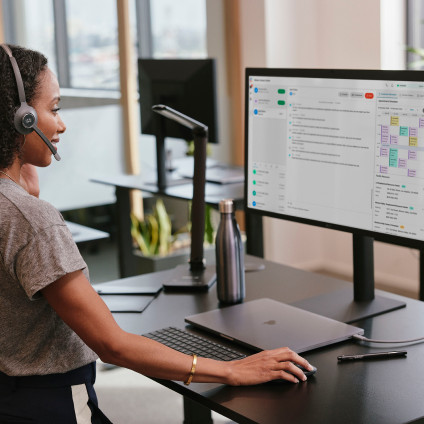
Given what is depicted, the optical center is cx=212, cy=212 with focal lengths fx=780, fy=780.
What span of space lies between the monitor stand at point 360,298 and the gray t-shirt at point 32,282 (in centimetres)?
56

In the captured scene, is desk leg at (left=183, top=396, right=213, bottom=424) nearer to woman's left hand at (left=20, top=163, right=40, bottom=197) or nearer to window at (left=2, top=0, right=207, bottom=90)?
woman's left hand at (left=20, top=163, right=40, bottom=197)

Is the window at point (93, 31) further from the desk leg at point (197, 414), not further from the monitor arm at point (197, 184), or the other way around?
the desk leg at point (197, 414)

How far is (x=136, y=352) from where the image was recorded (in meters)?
1.33

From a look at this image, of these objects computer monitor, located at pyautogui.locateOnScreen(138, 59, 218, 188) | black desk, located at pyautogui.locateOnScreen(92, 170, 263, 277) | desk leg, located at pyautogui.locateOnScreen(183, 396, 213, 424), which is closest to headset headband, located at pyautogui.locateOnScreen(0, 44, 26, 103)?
desk leg, located at pyautogui.locateOnScreen(183, 396, 213, 424)

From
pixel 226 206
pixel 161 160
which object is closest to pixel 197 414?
pixel 226 206

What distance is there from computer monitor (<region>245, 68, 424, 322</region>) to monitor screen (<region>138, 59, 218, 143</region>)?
4.82 ft

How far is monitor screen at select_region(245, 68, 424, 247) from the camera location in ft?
5.06

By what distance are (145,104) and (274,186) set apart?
1861 millimetres

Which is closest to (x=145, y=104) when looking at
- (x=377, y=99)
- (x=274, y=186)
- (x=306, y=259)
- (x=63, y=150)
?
(x=63, y=150)

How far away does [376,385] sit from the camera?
1332 mm

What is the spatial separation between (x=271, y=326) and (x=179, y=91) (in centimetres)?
201

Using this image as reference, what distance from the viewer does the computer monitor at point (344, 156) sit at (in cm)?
154

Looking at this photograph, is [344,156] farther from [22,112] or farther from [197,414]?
[197,414]

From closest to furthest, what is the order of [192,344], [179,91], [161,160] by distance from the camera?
1. [192,344]
2. [179,91]
3. [161,160]
